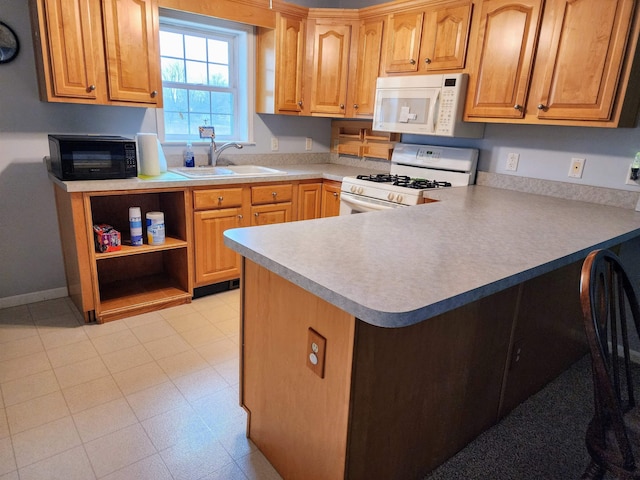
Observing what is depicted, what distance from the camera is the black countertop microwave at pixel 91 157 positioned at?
231cm

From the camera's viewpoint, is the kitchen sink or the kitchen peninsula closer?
the kitchen peninsula

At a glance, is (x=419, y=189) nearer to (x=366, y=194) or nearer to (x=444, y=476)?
(x=366, y=194)

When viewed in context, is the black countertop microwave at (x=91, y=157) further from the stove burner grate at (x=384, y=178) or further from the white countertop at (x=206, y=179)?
the stove burner grate at (x=384, y=178)

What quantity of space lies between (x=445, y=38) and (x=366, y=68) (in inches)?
28.7

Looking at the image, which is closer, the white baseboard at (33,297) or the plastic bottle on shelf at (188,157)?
the white baseboard at (33,297)

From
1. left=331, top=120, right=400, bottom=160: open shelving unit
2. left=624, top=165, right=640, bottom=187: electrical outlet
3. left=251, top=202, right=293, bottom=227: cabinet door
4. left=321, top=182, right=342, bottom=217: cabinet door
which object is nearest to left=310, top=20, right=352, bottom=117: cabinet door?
left=331, top=120, right=400, bottom=160: open shelving unit

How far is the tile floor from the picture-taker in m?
1.54

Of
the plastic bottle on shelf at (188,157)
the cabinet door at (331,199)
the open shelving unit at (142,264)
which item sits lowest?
the open shelving unit at (142,264)

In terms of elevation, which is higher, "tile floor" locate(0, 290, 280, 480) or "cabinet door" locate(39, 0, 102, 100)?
"cabinet door" locate(39, 0, 102, 100)

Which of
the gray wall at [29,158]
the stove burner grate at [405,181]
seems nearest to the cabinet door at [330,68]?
the stove burner grate at [405,181]

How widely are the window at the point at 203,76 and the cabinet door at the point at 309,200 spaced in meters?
0.75

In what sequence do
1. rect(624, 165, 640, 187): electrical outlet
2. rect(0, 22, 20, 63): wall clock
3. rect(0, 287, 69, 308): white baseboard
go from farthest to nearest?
rect(0, 287, 69, 308): white baseboard, rect(0, 22, 20, 63): wall clock, rect(624, 165, 640, 187): electrical outlet

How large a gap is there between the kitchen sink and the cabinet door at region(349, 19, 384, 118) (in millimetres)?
862

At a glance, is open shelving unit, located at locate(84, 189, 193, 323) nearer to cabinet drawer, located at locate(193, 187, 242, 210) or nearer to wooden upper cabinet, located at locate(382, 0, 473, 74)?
cabinet drawer, located at locate(193, 187, 242, 210)
